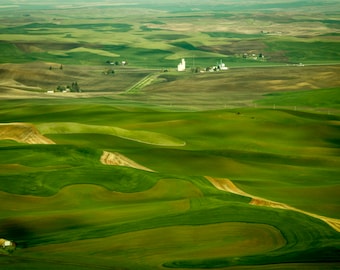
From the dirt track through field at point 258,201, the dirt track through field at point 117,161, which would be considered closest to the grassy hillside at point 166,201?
the dirt track through field at point 117,161

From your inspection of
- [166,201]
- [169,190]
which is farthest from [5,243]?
[169,190]

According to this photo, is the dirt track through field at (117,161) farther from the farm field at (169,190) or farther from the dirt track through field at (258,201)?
the dirt track through field at (258,201)

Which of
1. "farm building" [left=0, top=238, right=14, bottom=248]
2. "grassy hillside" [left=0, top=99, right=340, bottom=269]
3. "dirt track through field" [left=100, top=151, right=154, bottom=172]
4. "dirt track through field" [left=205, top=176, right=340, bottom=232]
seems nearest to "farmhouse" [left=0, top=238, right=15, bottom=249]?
"farm building" [left=0, top=238, right=14, bottom=248]

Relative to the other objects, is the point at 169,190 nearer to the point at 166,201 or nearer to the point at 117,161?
the point at 166,201

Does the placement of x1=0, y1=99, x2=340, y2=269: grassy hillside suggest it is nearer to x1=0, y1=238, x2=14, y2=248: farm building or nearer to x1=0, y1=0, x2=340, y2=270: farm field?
x1=0, y1=0, x2=340, y2=270: farm field

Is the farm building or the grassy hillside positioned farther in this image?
the farm building
